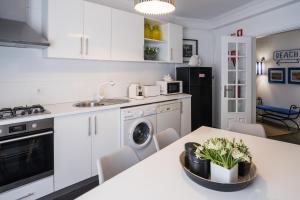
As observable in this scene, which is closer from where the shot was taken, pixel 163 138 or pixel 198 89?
pixel 163 138

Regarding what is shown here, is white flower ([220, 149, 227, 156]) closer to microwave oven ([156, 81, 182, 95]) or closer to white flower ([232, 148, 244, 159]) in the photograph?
white flower ([232, 148, 244, 159])

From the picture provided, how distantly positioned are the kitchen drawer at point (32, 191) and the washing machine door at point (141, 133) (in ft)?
3.45

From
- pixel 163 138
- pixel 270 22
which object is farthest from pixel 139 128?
pixel 270 22

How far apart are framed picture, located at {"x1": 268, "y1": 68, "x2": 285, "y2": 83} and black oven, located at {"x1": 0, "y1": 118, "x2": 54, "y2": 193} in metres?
5.51

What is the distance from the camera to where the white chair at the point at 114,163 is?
46.1 inches

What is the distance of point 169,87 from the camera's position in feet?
11.7

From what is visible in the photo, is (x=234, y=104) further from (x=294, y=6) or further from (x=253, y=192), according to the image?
(x=253, y=192)

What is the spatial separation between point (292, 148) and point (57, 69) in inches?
100

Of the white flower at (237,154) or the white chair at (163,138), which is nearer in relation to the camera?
the white flower at (237,154)

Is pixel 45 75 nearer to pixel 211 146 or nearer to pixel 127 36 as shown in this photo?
pixel 127 36

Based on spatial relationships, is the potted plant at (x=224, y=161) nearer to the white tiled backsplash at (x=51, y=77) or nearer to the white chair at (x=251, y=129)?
the white chair at (x=251, y=129)

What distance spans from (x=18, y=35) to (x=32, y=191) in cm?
146

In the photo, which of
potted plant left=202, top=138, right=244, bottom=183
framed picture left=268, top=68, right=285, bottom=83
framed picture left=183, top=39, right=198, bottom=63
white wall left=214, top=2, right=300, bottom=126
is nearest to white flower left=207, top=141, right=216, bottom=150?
potted plant left=202, top=138, right=244, bottom=183

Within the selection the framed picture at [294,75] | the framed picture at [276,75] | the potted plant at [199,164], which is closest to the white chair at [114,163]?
the potted plant at [199,164]
